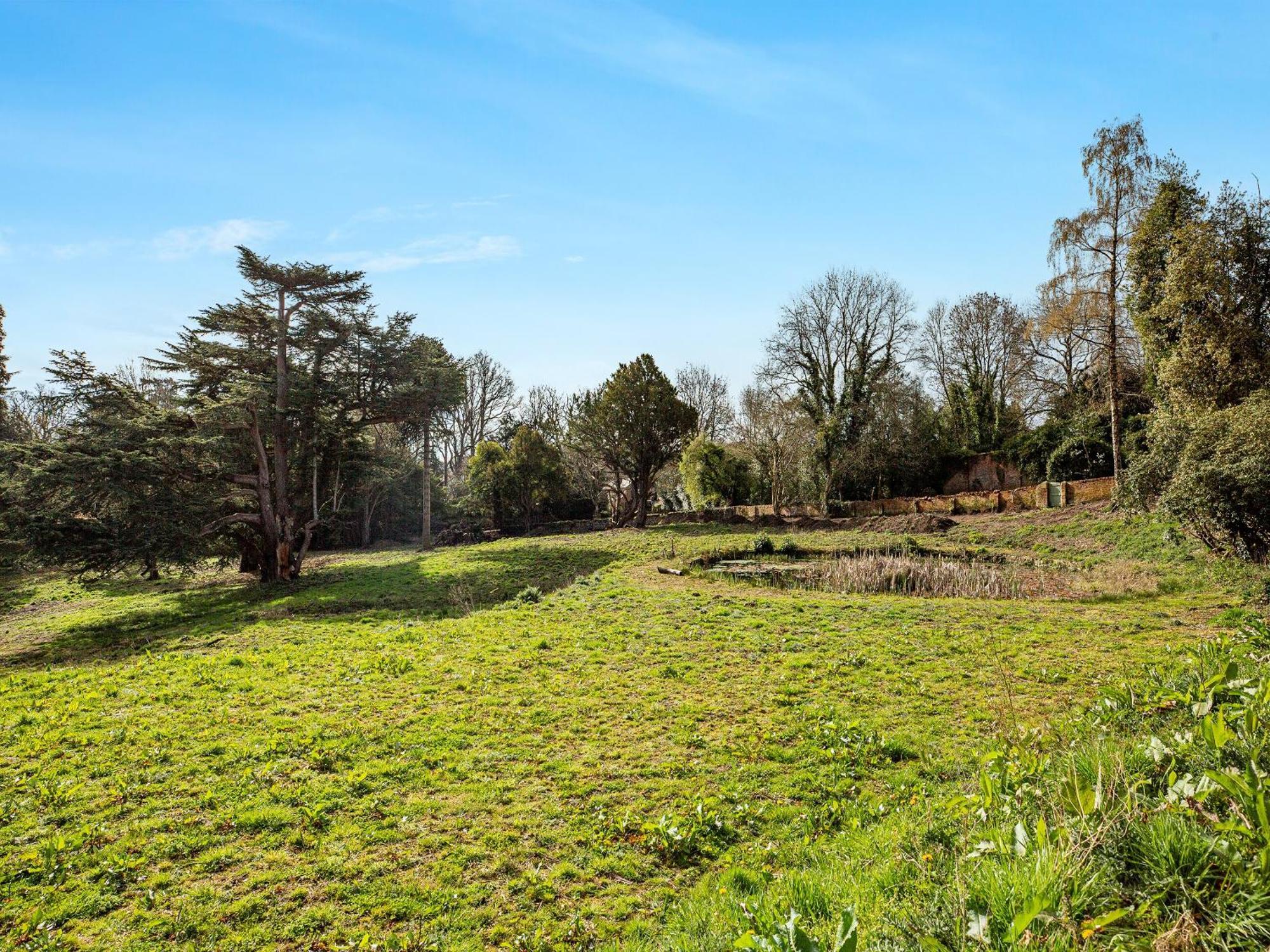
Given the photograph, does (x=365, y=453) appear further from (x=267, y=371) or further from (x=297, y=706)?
(x=297, y=706)

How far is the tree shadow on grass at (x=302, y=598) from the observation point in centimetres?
1197

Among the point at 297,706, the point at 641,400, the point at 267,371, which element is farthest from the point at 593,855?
the point at 641,400

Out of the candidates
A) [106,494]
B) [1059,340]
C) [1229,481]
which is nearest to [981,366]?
[1059,340]

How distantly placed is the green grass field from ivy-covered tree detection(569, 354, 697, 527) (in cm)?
2095

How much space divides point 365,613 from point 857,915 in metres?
12.8

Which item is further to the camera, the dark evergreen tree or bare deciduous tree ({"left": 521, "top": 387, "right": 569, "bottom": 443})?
bare deciduous tree ({"left": 521, "top": 387, "right": 569, "bottom": 443})

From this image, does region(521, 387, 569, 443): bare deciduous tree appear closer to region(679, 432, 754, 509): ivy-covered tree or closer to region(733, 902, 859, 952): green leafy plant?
region(679, 432, 754, 509): ivy-covered tree

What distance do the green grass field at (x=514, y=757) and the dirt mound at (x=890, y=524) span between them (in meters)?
12.2

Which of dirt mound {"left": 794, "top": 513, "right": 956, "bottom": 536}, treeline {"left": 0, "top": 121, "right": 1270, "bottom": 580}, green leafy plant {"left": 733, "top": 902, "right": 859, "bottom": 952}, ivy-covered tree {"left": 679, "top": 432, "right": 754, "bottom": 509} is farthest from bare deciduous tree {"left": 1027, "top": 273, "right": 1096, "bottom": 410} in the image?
green leafy plant {"left": 733, "top": 902, "right": 859, "bottom": 952}

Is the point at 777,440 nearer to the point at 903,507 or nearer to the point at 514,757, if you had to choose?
the point at 903,507

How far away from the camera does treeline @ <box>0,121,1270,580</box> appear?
1514 centimetres

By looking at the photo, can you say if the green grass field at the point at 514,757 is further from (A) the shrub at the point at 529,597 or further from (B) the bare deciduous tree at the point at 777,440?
(B) the bare deciduous tree at the point at 777,440

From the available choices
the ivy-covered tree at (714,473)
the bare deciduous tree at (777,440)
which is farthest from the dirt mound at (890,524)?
the ivy-covered tree at (714,473)

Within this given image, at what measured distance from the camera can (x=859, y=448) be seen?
31.4m
